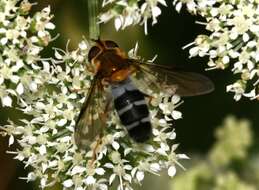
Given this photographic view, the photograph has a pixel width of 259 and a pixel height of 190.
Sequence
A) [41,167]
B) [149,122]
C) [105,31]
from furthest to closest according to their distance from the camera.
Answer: [105,31] < [41,167] < [149,122]

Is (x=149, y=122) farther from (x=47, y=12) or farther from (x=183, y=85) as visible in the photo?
(x=47, y=12)

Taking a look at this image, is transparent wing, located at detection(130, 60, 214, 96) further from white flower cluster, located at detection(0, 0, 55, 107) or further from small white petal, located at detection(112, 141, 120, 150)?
white flower cluster, located at detection(0, 0, 55, 107)

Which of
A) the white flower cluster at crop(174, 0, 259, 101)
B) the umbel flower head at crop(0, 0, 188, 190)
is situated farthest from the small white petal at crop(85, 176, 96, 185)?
the white flower cluster at crop(174, 0, 259, 101)

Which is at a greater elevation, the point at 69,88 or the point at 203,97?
the point at 69,88

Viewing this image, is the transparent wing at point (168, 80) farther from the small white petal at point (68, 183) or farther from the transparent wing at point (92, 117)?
the small white petal at point (68, 183)

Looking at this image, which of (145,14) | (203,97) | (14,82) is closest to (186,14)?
(203,97)

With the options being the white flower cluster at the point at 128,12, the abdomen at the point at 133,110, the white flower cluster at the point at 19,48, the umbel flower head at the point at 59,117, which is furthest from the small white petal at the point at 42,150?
the white flower cluster at the point at 128,12
